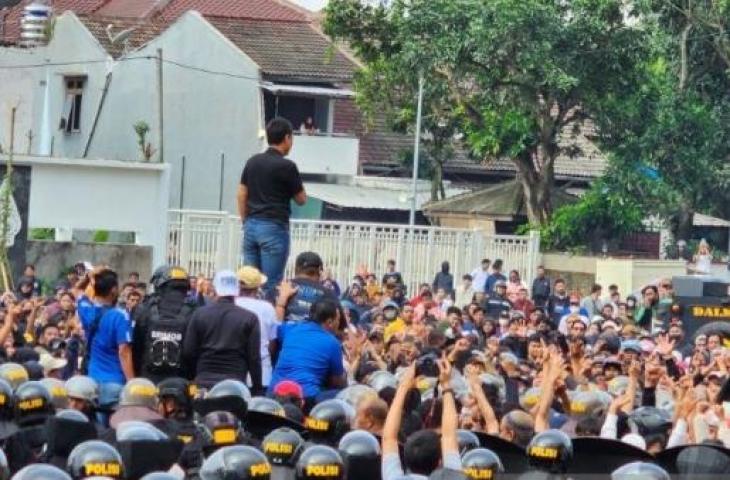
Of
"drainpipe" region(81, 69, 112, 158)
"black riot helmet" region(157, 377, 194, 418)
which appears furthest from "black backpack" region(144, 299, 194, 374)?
"drainpipe" region(81, 69, 112, 158)

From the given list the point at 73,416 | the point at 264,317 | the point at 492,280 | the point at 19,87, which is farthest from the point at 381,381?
the point at 19,87

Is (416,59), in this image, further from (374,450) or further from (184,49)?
(374,450)

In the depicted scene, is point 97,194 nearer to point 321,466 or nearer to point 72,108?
point 72,108

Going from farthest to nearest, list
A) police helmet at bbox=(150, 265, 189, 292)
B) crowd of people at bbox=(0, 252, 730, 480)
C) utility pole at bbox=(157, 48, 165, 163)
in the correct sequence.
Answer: utility pole at bbox=(157, 48, 165, 163), police helmet at bbox=(150, 265, 189, 292), crowd of people at bbox=(0, 252, 730, 480)

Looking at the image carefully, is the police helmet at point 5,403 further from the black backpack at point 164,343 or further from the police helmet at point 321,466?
the police helmet at point 321,466

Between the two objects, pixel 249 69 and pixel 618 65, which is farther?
pixel 249 69

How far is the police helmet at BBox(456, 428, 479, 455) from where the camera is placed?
1226cm

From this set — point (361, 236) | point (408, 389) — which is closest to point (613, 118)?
point (361, 236)

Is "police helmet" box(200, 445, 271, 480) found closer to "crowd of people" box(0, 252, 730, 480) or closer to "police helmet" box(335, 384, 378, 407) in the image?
"crowd of people" box(0, 252, 730, 480)

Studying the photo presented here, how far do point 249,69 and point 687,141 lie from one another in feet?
36.6

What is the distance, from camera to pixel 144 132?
170 ft

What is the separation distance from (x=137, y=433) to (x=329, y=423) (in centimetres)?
121

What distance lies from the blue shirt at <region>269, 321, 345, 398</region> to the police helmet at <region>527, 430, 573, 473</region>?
3.60 meters

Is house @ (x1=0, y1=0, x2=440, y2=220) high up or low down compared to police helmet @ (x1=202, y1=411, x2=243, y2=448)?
up
